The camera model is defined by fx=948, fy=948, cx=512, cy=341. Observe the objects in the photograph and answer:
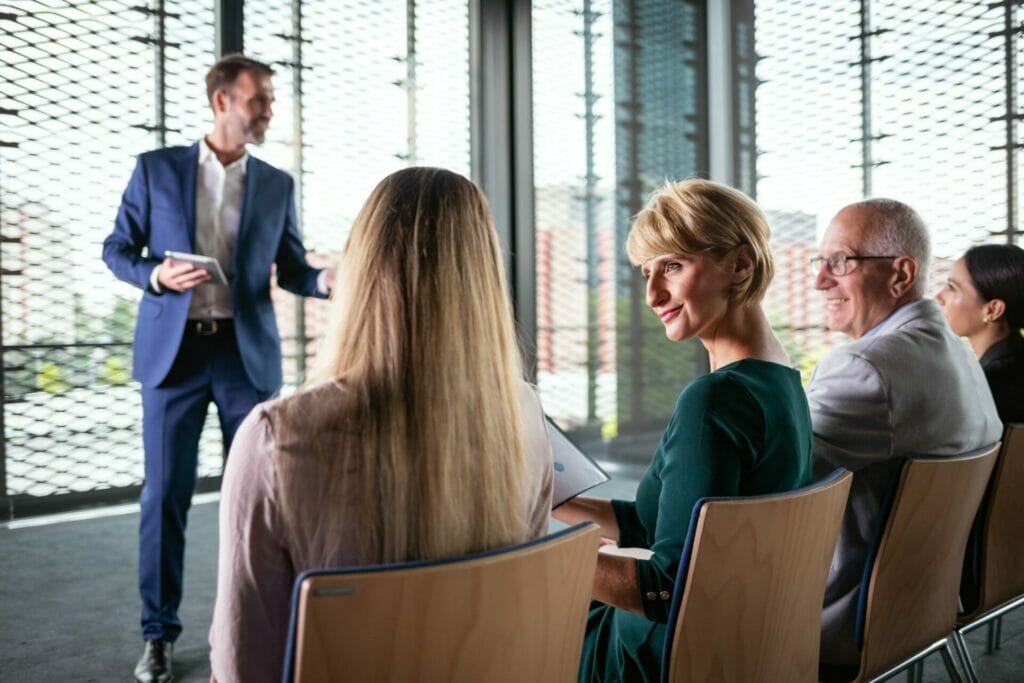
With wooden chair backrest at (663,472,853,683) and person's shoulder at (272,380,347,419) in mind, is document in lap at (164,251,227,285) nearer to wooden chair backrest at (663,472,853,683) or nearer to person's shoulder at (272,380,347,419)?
person's shoulder at (272,380,347,419)

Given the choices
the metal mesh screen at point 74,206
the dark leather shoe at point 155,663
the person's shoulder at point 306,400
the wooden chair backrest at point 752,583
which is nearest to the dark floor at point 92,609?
the dark leather shoe at point 155,663

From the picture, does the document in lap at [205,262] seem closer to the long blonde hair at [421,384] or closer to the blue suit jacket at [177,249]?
the blue suit jacket at [177,249]

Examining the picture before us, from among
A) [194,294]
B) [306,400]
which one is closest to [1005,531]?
[306,400]

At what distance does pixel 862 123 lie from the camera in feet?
15.7

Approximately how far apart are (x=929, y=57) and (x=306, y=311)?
3.59m

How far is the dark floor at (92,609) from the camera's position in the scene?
283cm

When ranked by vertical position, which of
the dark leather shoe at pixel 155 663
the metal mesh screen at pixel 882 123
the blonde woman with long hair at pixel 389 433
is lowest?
the dark leather shoe at pixel 155 663

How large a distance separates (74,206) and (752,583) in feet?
14.6

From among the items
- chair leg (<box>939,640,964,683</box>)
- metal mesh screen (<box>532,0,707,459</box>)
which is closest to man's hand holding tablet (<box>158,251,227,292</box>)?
chair leg (<box>939,640,964,683</box>)

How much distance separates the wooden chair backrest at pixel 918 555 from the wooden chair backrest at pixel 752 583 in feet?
0.78

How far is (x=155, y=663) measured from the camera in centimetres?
271

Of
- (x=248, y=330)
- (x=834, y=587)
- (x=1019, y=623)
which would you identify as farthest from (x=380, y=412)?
(x=1019, y=623)

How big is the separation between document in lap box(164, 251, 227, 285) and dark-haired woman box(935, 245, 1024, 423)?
210 cm

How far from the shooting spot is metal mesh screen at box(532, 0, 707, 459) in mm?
5680
